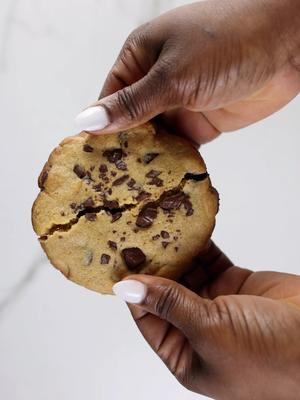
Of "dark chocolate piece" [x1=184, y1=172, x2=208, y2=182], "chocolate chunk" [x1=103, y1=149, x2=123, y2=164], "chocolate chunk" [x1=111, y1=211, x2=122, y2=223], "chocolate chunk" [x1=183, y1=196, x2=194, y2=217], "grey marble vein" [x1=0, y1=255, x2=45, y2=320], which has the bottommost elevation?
"grey marble vein" [x1=0, y1=255, x2=45, y2=320]

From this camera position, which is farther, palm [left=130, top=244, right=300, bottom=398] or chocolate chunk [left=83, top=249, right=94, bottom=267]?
chocolate chunk [left=83, top=249, right=94, bottom=267]

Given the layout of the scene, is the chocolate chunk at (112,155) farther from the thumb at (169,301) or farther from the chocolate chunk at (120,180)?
the thumb at (169,301)

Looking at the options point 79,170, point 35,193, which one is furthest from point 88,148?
point 35,193

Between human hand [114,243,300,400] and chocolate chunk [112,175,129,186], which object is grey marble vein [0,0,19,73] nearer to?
chocolate chunk [112,175,129,186]

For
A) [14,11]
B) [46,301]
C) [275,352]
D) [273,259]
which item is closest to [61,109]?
[14,11]

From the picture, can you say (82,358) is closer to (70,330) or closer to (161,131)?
(70,330)

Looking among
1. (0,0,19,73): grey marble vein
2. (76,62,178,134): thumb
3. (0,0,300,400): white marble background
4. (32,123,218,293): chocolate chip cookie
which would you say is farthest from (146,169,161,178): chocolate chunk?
(0,0,19,73): grey marble vein
